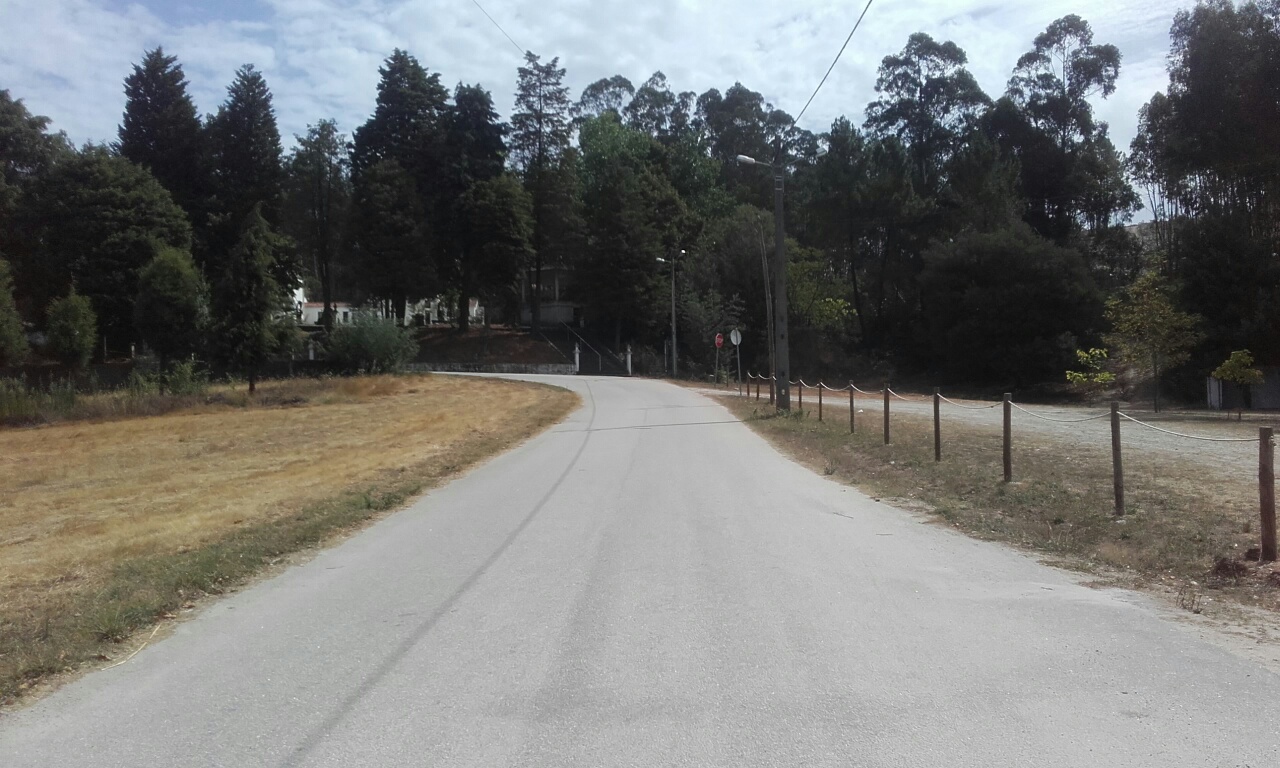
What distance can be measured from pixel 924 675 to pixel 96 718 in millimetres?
4616

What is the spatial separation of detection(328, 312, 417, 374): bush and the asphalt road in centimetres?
4273

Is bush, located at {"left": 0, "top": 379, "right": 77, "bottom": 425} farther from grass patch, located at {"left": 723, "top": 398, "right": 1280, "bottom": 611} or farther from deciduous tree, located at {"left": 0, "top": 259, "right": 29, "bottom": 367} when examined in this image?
grass patch, located at {"left": 723, "top": 398, "right": 1280, "bottom": 611}

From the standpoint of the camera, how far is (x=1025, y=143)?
65.7 m

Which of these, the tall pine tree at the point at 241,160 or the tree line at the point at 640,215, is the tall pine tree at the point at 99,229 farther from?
the tall pine tree at the point at 241,160

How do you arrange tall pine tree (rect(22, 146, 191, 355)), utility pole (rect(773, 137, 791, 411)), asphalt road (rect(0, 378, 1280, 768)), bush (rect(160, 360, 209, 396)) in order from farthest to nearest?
tall pine tree (rect(22, 146, 191, 355))
bush (rect(160, 360, 209, 396))
utility pole (rect(773, 137, 791, 411))
asphalt road (rect(0, 378, 1280, 768))

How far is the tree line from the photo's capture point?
54812mm

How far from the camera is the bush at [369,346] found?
50719 mm

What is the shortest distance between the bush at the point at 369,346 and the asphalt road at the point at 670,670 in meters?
42.7

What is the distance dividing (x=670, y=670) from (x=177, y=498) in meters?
11.4

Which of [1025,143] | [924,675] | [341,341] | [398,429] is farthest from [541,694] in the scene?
[1025,143]

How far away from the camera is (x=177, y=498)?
14188 mm

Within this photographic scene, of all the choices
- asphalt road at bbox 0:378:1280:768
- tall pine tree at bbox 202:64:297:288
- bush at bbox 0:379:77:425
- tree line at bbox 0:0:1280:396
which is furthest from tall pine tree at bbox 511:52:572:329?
asphalt road at bbox 0:378:1280:768

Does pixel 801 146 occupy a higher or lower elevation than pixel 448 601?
higher

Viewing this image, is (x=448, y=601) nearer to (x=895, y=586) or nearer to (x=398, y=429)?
(x=895, y=586)
